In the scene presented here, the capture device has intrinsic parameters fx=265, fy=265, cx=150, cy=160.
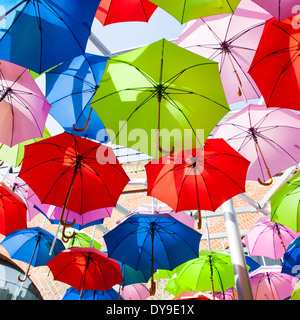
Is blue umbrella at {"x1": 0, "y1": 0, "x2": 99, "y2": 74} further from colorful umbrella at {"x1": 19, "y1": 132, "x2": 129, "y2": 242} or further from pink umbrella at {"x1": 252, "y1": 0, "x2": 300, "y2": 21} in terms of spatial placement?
pink umbrella at {"x1": 252, "y1": 0, "x2": 300, "y2": 21}

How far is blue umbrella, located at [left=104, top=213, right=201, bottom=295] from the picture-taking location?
4480 mm

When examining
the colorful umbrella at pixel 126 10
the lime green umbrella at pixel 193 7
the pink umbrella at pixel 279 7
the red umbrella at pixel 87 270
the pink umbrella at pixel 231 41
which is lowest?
the red umbrella at pixel 87 270

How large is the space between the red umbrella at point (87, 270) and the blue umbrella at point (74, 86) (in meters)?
2.44

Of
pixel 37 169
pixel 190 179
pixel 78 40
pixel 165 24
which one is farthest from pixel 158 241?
pixel 165 24

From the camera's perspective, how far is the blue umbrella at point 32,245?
496cm

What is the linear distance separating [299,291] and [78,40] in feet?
16.6

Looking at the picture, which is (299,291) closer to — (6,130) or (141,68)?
(141,68)

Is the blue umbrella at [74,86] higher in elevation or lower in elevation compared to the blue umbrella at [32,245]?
higher

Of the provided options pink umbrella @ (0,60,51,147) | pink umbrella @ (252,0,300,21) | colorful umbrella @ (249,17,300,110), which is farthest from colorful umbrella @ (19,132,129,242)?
pink umbrella @ (252,0,300,21)

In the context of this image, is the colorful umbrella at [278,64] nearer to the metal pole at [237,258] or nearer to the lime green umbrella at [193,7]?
the lime green umbrella at [193,7]

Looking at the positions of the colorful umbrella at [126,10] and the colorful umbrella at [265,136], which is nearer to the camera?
the colorful umbrella at [126,10]

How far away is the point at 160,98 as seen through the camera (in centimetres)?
311

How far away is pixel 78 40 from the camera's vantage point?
247cm

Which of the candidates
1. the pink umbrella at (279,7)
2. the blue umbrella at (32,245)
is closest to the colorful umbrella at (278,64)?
the pink umbrella at (279,7)
